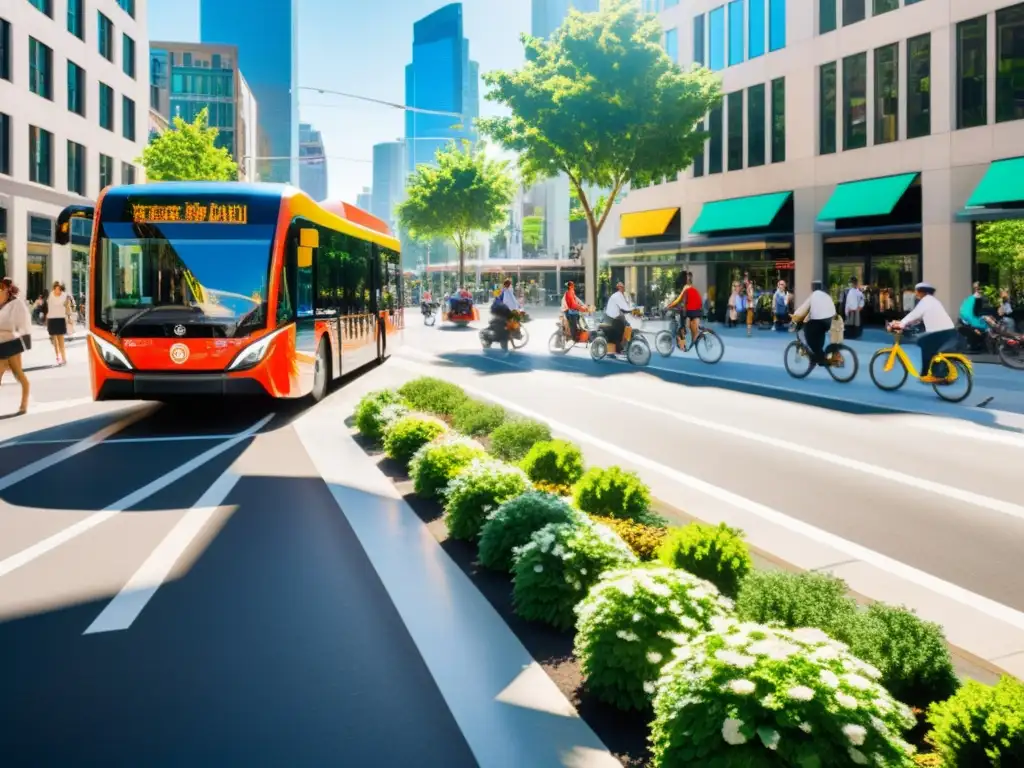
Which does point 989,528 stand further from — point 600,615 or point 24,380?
point 24,380

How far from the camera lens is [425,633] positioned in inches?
186

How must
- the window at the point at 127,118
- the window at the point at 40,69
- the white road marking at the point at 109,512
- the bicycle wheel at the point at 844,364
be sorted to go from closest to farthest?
the white road marking at the point at 109,512 < the bicycle wheel at the point at 844,364 < the window at the point at 40,69 < the window at the point at 127,118

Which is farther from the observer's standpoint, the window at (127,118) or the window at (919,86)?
the window at (127,118)

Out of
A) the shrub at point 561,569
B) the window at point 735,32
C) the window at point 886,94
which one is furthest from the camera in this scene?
the window at point 735,32

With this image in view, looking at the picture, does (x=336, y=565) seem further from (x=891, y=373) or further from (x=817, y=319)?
(x=817, y=319)

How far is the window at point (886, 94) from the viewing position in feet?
105

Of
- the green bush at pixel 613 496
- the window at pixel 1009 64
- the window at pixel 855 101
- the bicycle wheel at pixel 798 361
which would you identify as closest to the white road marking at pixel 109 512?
the green bush at pixel 613 496

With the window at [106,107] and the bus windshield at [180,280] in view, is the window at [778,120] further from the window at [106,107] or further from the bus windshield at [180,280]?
the window at [106,107]

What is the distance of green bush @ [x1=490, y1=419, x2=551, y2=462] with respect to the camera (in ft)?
28.2

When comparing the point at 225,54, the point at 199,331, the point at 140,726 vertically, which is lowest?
the point at 140,726

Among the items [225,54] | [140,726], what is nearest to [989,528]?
[140,726]

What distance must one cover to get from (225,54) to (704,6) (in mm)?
84129

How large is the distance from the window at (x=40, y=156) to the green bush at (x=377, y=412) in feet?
113

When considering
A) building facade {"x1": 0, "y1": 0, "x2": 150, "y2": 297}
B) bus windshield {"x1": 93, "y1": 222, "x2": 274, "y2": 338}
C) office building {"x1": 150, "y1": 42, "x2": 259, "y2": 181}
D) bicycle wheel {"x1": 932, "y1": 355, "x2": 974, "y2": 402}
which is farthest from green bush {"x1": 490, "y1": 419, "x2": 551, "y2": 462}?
A: office building {"x1": 150, "y1": 42, "x2": 259, "y2": 181}
